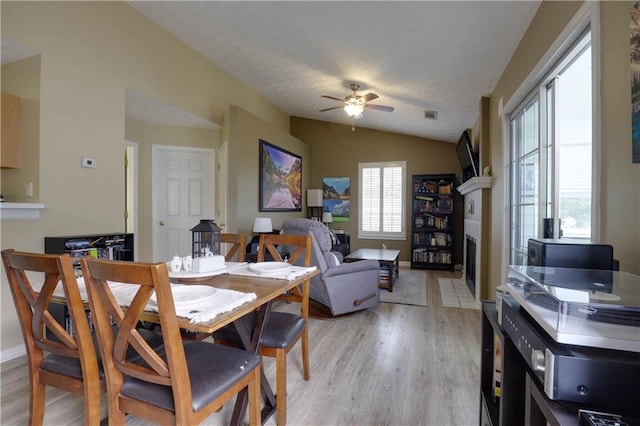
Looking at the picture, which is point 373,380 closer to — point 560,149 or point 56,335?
point 56,335

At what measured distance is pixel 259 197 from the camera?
17.0ft

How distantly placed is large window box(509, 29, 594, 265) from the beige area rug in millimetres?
1509

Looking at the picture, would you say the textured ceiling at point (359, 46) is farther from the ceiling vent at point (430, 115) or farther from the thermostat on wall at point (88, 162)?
the thermostat on wall at point (88, 162)

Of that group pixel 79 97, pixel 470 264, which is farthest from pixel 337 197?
pixel 79 97

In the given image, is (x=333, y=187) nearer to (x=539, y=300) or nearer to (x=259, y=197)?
(x=259, y=197)

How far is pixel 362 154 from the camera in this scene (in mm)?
7023

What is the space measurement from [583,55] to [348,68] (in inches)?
98.9

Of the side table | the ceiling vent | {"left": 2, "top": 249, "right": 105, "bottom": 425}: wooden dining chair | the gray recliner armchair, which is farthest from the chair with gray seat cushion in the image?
the ceiling vent

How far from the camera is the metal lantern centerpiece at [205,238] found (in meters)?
1.79

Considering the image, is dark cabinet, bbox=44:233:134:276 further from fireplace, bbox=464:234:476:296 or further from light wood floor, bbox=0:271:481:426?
fireplace, bbox=464:234:476:296

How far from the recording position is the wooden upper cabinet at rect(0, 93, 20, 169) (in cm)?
246

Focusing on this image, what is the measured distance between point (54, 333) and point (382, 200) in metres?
6.20

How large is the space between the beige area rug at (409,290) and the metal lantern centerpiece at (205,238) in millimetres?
2795

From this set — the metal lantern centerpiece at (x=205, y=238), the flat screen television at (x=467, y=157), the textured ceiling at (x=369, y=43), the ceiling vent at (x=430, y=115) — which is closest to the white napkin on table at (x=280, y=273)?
the metal lantern centerpiece at (x=205, y=238)
